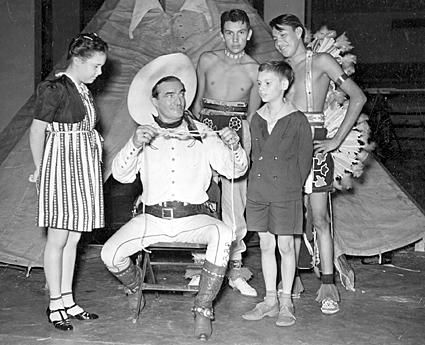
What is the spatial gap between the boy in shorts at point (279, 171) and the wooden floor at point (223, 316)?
0.19 metres

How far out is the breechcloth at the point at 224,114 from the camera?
4.38m

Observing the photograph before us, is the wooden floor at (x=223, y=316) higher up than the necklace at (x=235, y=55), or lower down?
lower down

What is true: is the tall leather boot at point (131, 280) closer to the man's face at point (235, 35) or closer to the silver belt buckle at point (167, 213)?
the silver belt buckle at point (167, 213)

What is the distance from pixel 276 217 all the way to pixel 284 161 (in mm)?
318

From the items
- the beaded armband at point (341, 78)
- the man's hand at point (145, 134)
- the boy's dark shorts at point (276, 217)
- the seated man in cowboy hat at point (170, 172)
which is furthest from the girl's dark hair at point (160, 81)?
the beaded armband at point (341, 78)

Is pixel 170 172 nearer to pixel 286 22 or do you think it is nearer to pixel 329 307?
pixel 286 22

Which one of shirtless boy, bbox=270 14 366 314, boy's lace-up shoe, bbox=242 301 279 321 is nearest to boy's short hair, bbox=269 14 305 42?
shirtless boy, bbox=270 14 366 314

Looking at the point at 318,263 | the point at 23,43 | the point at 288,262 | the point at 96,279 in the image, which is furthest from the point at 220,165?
the point at 23,43

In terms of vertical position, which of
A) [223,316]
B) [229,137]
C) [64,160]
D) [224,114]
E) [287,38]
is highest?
[287,38]

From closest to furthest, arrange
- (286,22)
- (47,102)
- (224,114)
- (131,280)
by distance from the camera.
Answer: (47,102) → (131,280) → (286,22) → (224,114)

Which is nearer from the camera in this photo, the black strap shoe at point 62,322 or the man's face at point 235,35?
the black strap shoe at point 62,322

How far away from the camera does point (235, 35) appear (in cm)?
430

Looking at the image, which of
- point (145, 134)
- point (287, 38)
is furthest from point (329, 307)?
point (287, 38)

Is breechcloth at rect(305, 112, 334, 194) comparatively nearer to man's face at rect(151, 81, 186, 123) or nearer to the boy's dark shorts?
the boy's dark shorts
